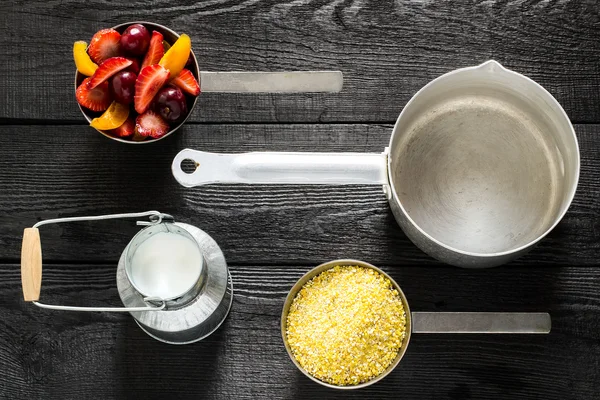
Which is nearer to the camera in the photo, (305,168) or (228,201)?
(305,168)

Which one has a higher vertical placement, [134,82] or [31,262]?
[134,82]

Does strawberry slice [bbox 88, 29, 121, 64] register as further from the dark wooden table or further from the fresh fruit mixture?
the dark wooden table

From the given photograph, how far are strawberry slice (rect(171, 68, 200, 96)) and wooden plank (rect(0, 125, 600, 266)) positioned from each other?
0.08m

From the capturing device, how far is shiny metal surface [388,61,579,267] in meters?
0.86

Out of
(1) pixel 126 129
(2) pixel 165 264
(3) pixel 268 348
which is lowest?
(3) pixel 268 348

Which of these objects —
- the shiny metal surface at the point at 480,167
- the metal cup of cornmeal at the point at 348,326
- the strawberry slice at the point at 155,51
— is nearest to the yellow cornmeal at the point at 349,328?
the metal cup of cornmeal at the point at 348,326

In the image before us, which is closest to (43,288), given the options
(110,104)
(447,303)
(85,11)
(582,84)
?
(110,104)

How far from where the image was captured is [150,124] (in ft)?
2.69

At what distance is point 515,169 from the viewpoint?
2.87 feet

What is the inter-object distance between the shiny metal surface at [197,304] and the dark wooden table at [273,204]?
0.03 meters

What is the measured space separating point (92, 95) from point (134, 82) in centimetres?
5

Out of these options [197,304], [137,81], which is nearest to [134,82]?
[137,81]

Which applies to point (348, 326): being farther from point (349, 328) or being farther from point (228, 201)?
point (228, 201)

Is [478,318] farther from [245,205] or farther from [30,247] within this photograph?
[30,247]
